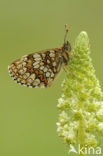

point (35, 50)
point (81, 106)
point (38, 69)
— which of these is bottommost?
point (81, 106)

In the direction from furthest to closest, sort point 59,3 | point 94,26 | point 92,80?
1. point 59,3
2. point 94,26
3. point 92,80

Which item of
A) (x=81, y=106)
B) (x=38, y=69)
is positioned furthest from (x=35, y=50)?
(x=81, y=106)

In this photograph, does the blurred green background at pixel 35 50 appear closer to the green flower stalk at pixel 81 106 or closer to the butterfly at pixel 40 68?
the butterfly at pixel 40 68

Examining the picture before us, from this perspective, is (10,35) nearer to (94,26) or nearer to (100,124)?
(94,26)

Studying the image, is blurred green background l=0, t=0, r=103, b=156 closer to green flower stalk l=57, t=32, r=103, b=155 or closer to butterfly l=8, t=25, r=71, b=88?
A: butterfly l=8, t=25, r=71, b=88

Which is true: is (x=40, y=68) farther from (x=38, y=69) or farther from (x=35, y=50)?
(x=35, y=50)

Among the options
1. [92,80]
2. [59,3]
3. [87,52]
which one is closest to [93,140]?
[92,80]

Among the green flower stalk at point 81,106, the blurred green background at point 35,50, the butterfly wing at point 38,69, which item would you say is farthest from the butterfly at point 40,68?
the blurred green background at point 35,50
